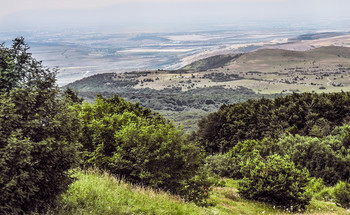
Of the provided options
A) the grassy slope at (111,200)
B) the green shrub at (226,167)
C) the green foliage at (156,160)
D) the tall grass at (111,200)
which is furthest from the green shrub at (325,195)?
the tall grass at (111,200)

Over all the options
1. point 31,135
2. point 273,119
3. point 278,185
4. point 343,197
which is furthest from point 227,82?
point 31,135

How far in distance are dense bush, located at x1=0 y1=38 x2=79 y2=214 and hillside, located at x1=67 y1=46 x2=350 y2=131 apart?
38.4m

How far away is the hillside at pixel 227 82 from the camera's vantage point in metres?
69.1

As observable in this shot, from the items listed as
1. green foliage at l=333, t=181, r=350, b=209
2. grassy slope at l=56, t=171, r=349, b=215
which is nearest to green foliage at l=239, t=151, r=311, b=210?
green foliage at l=333, t=181, r=350, b=209

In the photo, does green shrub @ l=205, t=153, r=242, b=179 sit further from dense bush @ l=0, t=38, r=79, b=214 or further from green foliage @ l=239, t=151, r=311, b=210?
dense bush @ l=0, t=38, r=79, b=214

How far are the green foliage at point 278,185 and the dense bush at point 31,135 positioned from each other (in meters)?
7.34

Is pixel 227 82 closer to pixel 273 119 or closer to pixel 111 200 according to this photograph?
pixel 273 119

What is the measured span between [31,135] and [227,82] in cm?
9348

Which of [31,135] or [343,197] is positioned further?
[343,197]

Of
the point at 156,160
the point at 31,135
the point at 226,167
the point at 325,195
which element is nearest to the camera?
Answer: the point at 31,135

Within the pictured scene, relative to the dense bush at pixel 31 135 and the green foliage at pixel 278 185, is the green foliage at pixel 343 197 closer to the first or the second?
the green foliage at pixel 278 185

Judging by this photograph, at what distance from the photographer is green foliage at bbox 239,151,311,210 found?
440 inches

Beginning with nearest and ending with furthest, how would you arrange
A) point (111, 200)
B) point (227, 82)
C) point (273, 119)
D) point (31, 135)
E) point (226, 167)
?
point (31, 135), point (111, 200), point (226, 167), point (273, 119), point (227, 82)

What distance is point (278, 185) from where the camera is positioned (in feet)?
36.8
